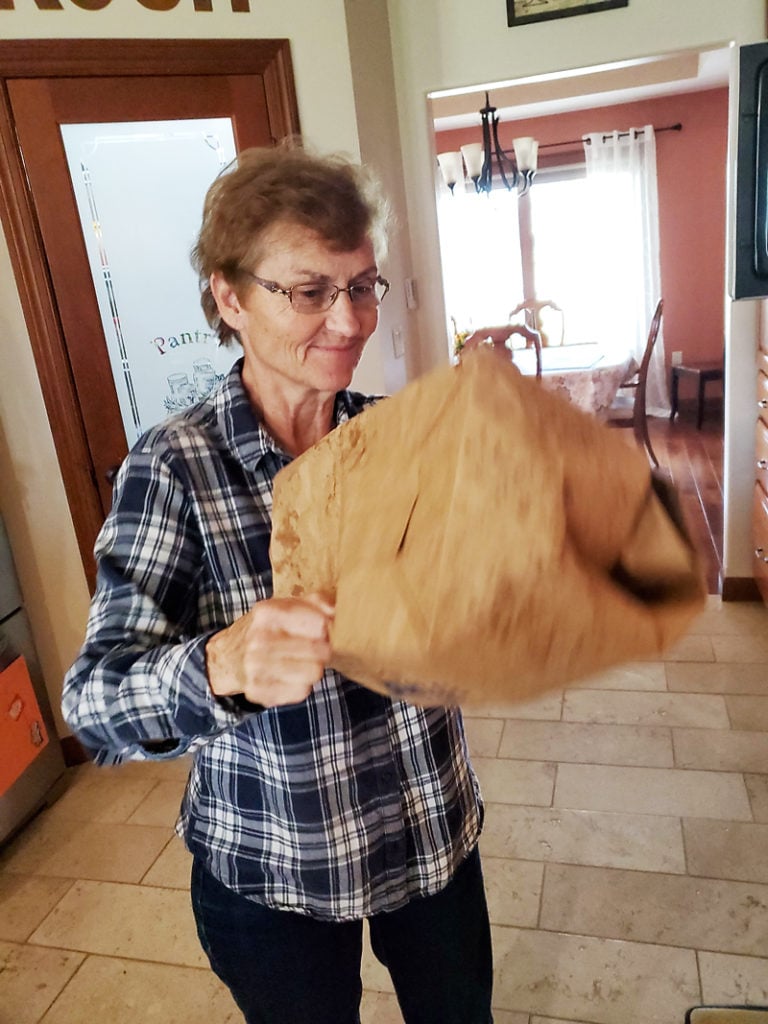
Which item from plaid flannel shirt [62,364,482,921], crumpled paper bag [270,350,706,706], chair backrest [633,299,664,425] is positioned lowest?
chair backrest [633,299,664,425]

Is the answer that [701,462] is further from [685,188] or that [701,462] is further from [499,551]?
[499,551]

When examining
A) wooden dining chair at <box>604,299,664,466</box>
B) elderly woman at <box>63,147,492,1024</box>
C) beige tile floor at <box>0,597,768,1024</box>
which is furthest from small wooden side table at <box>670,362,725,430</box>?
elderly woman at <box>63,147,492,1024</box>

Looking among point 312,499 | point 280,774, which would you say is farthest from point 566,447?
point 280,774

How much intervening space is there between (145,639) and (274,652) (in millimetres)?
213

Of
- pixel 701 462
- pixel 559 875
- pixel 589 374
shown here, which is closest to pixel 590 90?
pixel 589 374

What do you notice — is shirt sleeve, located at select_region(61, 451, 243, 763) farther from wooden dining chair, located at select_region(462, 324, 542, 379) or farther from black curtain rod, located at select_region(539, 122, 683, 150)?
black curtain rod, located at select_region(539, 122, 683, 150)

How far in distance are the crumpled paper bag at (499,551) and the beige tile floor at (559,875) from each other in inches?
44.6

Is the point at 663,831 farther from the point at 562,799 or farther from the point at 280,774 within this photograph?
the point at 280,774

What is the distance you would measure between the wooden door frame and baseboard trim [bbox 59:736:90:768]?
1.87ft

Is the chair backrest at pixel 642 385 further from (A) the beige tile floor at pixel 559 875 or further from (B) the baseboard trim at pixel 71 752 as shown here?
(B) the baseboard trim at pixel 71 752

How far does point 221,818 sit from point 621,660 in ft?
1.96

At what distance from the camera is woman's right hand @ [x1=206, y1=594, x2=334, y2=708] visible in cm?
48

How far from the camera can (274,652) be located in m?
0.50

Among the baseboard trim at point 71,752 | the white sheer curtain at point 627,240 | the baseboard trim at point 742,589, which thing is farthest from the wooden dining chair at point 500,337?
the white sheer curtain at point 627,240
